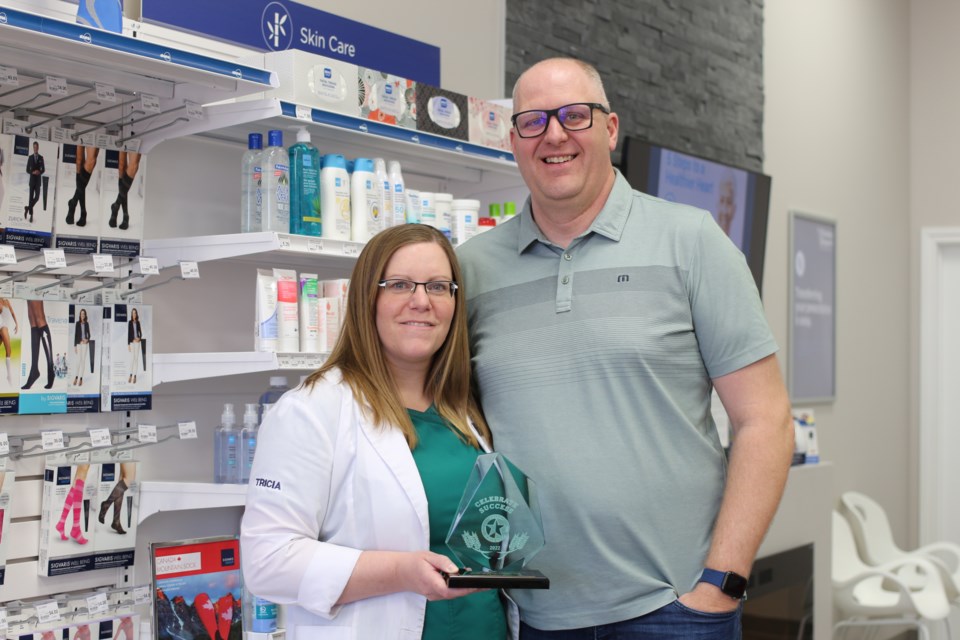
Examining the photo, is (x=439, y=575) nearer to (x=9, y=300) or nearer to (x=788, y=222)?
(x=9, y=300)

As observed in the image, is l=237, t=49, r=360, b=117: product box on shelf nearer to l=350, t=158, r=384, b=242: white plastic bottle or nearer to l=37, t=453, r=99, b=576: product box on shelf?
l=350, t=158, r=384, b=242: white plastic bottle

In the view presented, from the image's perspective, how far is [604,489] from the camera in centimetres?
207

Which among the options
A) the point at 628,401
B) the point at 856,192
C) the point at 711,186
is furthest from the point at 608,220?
the point at 856,192

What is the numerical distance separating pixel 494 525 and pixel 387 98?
152cm

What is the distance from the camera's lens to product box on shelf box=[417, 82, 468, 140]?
3.18m

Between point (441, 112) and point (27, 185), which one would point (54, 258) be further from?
point (441, 112)

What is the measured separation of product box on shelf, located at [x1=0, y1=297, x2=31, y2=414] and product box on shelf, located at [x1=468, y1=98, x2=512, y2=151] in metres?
1.44

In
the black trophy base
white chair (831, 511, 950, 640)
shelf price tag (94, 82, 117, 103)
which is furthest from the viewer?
white chair (831, 511, 950, 640)

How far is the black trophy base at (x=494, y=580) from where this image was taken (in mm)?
1830

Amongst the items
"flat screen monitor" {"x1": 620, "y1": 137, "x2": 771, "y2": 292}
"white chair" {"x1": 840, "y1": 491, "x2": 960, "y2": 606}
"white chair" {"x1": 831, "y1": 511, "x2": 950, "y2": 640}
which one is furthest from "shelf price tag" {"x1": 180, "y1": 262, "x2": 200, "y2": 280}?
"white chair" {"x1": 840, "y1": 491, "x2": 960, "y2": 606}

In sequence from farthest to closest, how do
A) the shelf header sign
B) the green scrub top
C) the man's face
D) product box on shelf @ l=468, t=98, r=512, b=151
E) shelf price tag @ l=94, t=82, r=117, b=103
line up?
product box on shelf @ l=468, t=98, r=512, b=151 < the shelf header sign < shelf price tag @ l=94, t=82, r=117, b=103 < the man's face < the green scrub top

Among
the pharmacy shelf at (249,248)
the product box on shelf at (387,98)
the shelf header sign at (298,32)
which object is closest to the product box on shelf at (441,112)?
the product box on shelf at (387,98)

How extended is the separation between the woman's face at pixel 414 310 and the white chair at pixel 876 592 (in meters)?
4.30

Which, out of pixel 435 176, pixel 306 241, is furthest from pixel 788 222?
pixel 306 241
